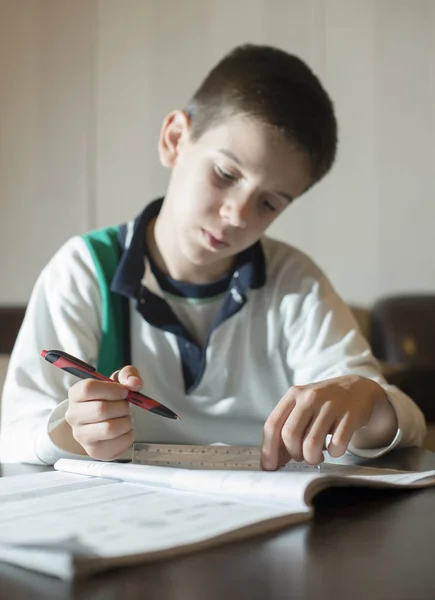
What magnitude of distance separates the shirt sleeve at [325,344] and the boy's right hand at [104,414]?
416 millimetres

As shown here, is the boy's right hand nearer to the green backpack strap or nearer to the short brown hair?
the green backpack strap

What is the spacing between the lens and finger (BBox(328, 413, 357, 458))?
2.28ft

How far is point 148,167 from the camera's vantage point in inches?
81.1

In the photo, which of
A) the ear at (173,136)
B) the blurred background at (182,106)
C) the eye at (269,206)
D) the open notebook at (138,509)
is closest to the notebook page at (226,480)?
the open notebook at (138,509)

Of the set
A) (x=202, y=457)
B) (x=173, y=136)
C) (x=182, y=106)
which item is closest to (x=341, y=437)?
(x=202, y=457)

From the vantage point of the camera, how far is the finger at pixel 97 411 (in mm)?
669

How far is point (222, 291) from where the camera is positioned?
3.70 feet

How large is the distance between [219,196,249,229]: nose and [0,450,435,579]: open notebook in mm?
410

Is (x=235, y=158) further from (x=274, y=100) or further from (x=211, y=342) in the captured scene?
(x=211, y=342)

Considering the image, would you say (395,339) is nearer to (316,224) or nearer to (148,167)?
(316,224)

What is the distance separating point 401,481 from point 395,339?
1143 millimetres

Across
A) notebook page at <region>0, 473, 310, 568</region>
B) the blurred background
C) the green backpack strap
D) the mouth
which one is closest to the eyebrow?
the mouth

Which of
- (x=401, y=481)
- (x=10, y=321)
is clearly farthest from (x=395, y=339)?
(x=401, y=481)

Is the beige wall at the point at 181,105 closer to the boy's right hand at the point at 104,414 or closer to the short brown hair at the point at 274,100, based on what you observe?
the short brown hair at the point at 274,100
